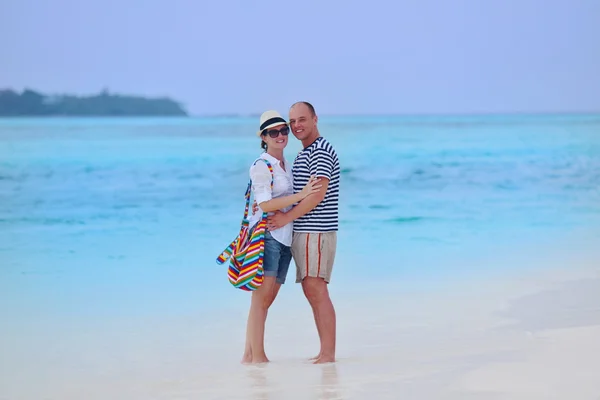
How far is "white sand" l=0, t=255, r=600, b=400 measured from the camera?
9.86 ft

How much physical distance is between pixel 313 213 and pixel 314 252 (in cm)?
13

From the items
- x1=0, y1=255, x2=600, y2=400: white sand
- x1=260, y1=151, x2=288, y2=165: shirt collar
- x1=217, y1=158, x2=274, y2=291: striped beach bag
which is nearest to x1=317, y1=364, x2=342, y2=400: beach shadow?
x1=0, y1=255, x2=600, y2=400: white sand

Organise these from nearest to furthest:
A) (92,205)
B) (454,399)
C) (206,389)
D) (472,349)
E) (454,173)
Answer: (454,399) → (206,389) → (472,349) → (92,205) → (454,173)

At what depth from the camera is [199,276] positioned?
17.5 ft

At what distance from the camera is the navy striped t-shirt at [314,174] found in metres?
3.27

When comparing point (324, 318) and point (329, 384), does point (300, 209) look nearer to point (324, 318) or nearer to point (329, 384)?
point (324, 318)

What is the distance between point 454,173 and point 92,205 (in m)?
5.73

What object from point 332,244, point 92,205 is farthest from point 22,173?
point 332,244

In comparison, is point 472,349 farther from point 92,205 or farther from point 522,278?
point 92,205

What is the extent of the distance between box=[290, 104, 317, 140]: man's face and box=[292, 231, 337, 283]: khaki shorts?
13.2 inches

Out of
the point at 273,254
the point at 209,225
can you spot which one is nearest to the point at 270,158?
the point at 273,254

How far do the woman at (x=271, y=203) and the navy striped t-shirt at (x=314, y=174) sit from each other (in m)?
0.04

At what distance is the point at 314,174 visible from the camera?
3258 mm

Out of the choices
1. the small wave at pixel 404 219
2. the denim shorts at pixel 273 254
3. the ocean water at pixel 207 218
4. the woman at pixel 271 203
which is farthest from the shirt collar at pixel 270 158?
the small wave at pixel 404 219
